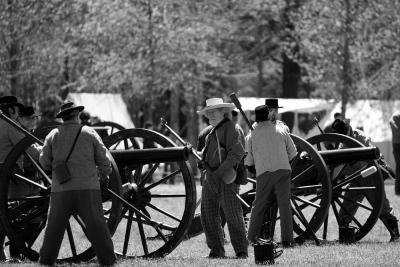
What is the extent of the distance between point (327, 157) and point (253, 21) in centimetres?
2706

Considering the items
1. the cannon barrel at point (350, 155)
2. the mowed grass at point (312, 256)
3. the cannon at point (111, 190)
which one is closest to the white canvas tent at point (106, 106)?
the mowed grass at point (312, 256)

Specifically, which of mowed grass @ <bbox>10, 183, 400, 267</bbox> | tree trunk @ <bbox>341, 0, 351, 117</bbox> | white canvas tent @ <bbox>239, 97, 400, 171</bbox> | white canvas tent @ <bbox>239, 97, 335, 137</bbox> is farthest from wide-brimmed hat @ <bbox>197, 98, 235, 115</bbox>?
white canvas tent @ <bbox>239, 97, 335, 137</bbox>

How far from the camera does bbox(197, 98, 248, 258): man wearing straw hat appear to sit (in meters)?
11.2

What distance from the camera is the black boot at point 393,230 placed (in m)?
13.3

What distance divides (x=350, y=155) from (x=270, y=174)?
1.26m

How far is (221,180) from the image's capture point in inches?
443

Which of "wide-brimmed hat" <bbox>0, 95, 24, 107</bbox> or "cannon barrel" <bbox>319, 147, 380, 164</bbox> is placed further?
"cannon barrel" <bbox>319, 147, 380, 164</bbox>

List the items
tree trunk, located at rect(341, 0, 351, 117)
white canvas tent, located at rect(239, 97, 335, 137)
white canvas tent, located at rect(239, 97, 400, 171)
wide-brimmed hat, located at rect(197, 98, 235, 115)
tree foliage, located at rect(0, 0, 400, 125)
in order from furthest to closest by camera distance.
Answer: white canvas tent, located at rect(239, 97, 335, 137), white canvas tent, located at rect(239, 97, 400, 171), tree trunk, located at rect(341, 0, 351, 117), tree foliage, located at rect(0, 0, 400, 125), wide-brimmed hat, located at rect(197, 98, 235, 115)

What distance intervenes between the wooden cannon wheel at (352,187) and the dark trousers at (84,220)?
3.78m

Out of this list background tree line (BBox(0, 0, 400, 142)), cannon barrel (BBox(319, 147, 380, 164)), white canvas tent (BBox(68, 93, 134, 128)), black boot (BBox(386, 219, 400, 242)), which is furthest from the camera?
white canvas tent (BBox(68, 93, 134, 128))

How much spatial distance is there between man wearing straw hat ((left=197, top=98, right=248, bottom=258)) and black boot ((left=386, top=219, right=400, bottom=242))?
2.80 meters

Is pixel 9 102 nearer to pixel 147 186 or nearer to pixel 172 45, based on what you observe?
pixel 147 186

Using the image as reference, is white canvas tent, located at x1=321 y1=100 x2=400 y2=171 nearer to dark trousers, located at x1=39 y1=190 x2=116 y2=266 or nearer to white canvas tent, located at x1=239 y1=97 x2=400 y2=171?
white canvas tent, located at x1=239 y1=97 x2=400 y2=171

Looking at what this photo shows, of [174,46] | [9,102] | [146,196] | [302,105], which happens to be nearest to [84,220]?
[146,196]
